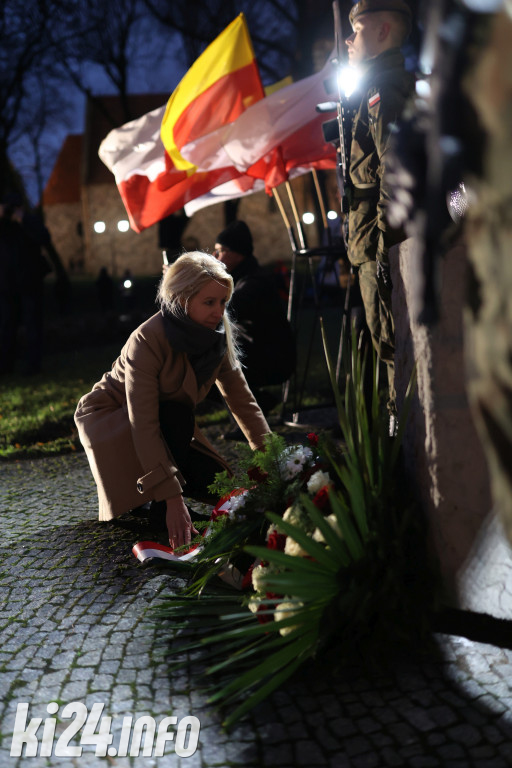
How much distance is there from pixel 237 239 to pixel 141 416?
8.88ft

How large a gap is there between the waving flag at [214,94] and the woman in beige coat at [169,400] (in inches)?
119

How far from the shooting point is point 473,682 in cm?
235

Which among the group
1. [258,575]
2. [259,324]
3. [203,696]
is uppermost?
[259,324]

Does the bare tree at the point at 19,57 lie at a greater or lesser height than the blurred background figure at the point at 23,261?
greater

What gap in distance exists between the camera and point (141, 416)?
363 cm

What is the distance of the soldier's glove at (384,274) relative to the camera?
3838 millimetres

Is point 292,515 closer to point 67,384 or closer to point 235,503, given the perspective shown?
point 235,503

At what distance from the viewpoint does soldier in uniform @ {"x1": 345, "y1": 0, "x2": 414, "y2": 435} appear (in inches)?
154

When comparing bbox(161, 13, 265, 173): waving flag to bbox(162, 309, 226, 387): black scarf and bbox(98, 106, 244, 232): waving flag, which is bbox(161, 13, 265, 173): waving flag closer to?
bbox(98, 106, 244, 232): waving flag

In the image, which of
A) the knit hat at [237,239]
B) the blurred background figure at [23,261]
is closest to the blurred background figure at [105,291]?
the blurred background figure at [23,261]

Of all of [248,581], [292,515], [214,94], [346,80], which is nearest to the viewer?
[292,515]

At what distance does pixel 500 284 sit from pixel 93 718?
167cm

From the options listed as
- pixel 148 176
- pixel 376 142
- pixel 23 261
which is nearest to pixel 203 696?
pixel 376 142

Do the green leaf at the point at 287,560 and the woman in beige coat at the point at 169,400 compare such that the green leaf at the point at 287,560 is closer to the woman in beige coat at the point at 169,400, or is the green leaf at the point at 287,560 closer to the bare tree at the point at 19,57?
the woman in beige coat at the point at 169,400
